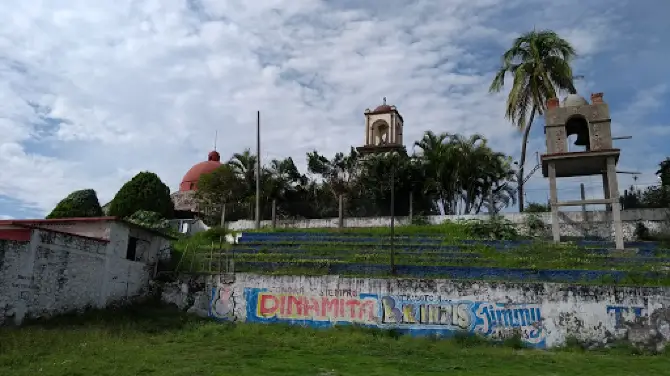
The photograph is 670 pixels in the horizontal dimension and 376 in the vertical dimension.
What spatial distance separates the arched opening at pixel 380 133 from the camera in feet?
128

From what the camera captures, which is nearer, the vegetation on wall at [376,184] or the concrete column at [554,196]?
the concrete column at [554,196]

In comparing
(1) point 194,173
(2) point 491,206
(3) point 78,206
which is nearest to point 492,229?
(2) point 491,206

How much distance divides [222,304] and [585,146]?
18.2 m

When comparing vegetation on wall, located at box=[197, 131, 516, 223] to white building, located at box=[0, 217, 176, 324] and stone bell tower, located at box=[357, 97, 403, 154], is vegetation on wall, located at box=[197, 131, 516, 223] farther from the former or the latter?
white building, located at box=[0, 217, 176, 324]

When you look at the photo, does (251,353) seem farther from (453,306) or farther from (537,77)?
(537,77)

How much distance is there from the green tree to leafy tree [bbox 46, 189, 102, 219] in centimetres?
124

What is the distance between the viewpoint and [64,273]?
15.1 metres

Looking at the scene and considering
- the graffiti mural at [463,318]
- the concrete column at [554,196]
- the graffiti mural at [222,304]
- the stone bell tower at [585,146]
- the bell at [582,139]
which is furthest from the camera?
the bell at [582,139]

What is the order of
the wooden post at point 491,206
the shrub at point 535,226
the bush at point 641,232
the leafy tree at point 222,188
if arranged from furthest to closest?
the leafy tree at point 222,188
the wooden post at point 491,206
the shrub at point 535,226
the bush at point 641,232

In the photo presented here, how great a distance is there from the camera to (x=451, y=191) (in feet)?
106

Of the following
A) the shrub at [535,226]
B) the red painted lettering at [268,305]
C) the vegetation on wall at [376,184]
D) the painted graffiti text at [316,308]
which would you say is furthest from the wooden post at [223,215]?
the shrub at [535,226]

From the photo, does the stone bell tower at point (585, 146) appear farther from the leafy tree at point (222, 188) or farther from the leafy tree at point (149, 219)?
the leafy tree at point (149, 219)

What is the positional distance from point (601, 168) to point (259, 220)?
19011 millimetres

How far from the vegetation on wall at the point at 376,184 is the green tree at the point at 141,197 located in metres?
3.13
